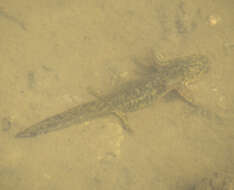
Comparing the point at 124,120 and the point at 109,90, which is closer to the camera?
the point at 124,120

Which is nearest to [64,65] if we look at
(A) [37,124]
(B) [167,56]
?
(A) [37,124]

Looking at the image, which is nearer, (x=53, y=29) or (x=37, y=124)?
(x=37, y=124)

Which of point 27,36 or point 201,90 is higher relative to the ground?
point 201,90

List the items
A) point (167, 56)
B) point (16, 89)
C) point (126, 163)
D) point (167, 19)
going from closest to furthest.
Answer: point (126, 163)
point (16, 89)
point (167, 56)
point (167, 19)

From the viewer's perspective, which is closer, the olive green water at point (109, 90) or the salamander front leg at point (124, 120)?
the olive green water at point (109, 90)

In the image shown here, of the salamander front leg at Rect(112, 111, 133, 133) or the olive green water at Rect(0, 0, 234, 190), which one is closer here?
the olive green water at Rect(0, 0, 234, 190)

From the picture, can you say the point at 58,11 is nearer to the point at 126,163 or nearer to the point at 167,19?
the point at 167,19

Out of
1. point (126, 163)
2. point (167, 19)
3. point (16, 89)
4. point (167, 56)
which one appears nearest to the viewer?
point (126, 163)

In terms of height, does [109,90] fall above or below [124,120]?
above
